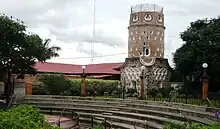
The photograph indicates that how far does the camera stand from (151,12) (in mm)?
36375

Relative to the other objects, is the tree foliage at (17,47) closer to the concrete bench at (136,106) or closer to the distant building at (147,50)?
the concrete bench at (136,106)

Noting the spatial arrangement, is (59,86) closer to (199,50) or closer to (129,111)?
(199,50)

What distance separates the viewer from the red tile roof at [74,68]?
42500mm

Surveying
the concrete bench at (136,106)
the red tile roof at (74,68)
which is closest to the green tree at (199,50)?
the concrete bench at (136,106)

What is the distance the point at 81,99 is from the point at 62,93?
5.62 meters

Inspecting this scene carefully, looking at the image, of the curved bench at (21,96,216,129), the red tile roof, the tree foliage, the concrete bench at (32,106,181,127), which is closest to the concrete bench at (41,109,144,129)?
the curved bench at (21,96,216,129)

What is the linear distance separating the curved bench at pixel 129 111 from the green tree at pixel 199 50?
8741 mm

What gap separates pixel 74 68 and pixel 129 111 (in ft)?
84.4

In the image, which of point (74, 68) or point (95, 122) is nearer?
point (95, 122)

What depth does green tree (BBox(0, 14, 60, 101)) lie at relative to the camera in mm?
25609

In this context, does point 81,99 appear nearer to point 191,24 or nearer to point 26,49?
point 26,49

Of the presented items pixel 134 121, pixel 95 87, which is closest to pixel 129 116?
pixel 134 121

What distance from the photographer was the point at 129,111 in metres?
20.1

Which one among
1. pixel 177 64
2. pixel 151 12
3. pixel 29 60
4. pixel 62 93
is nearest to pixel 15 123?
pixel 29 60
